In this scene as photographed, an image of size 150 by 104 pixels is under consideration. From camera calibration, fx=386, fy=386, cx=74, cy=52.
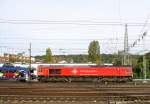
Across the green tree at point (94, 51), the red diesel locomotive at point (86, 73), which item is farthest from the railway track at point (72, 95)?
the green tree at point (94, 51)

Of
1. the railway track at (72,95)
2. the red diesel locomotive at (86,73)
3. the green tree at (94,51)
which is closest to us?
the railway track at (72,95)

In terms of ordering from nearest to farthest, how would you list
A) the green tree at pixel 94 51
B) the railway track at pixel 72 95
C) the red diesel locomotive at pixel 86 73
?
1. the railway track at pixel 72 95
2. the red diesel locomotive at pixel 86 73
3. the green tree at pixel 94 51

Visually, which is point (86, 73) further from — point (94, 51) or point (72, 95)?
point (94, 51)

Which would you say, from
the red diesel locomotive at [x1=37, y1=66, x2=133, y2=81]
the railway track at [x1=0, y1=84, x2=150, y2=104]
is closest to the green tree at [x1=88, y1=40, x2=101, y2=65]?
the red diesel locomotive at [x1=37, y1=66, x2=133, y2=81]

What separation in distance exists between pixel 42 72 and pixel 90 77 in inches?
350

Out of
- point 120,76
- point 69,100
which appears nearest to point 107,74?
point 120,76

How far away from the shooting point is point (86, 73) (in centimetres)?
7094

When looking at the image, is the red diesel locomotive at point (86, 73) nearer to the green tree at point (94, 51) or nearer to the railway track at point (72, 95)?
the railway track at point (72, 95)

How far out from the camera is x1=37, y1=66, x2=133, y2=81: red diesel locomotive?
2766 inches

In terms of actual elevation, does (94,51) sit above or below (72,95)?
above

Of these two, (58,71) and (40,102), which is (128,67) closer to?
(58,71)

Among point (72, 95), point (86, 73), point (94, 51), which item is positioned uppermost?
point (94, 51)

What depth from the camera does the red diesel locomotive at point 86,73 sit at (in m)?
70.2

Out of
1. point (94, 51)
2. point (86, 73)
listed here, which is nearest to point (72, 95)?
point (86, 73)
